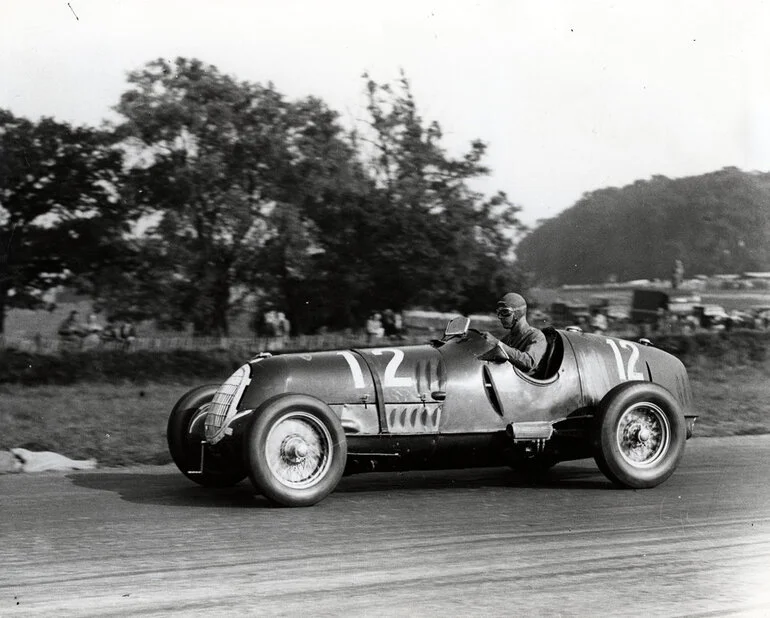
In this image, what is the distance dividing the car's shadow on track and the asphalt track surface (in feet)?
0.09

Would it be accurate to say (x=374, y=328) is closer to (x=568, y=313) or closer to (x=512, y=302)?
(x=568, y=313)

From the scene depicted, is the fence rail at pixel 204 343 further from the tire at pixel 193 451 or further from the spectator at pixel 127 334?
the tire at pixel 193 451

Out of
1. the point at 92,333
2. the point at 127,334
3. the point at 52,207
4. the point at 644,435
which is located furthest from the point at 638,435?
the point at 52,207

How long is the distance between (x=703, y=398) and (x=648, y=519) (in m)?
8.45

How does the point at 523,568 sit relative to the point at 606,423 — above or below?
below

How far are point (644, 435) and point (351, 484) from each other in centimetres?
227

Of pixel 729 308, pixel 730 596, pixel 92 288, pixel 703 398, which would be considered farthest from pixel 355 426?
pixel 729 308

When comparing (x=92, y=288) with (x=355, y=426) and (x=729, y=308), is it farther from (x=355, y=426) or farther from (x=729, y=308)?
(x=729, y=308)

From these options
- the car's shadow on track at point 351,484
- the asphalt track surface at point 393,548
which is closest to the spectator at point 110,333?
the car's shadow on track at point 351,484

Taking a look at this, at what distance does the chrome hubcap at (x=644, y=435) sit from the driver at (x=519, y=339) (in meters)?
0.80

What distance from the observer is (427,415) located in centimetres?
754

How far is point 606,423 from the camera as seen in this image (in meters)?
7.75

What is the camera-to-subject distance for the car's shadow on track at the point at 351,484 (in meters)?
7.47

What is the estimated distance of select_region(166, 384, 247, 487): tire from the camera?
7.94m
